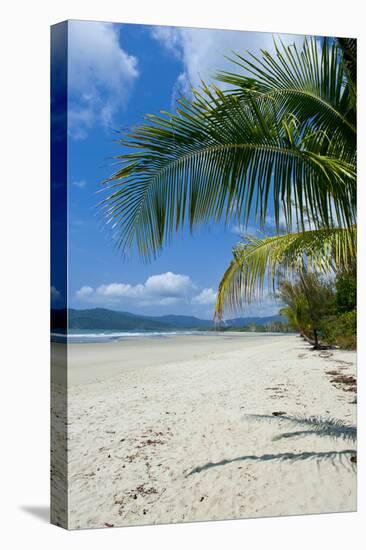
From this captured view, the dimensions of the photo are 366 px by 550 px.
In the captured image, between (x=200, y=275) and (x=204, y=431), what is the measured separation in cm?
127

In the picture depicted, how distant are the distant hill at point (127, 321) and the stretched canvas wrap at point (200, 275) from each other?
15 mm

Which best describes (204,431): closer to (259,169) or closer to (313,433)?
(313,433)

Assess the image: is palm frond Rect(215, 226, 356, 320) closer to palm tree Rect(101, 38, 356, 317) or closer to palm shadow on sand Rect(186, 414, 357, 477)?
palm tree Rect(101, 38, 356, 317)

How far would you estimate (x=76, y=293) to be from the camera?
5734 mm

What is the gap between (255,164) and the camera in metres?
5.89

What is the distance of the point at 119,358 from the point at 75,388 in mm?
420

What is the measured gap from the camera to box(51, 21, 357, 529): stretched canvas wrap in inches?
226

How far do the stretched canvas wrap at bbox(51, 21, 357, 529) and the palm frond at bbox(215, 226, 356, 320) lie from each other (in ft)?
0.06

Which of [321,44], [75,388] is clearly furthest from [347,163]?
[75,388]

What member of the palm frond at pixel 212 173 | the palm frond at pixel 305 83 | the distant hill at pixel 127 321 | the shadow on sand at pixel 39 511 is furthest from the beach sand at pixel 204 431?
the palm frond at pixel 305 83

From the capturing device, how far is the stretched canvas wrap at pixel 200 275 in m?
5.74

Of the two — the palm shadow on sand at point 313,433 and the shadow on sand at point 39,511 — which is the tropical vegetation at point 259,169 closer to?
the palm shadow on sand at point 313,433

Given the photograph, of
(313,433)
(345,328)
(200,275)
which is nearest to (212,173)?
(200,275)

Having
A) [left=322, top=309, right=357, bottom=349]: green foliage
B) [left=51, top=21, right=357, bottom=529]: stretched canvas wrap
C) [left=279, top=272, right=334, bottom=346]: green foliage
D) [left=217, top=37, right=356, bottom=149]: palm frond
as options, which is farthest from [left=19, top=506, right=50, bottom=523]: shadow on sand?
[left=217, top=37, right=356, bottom=149]: palm frond
